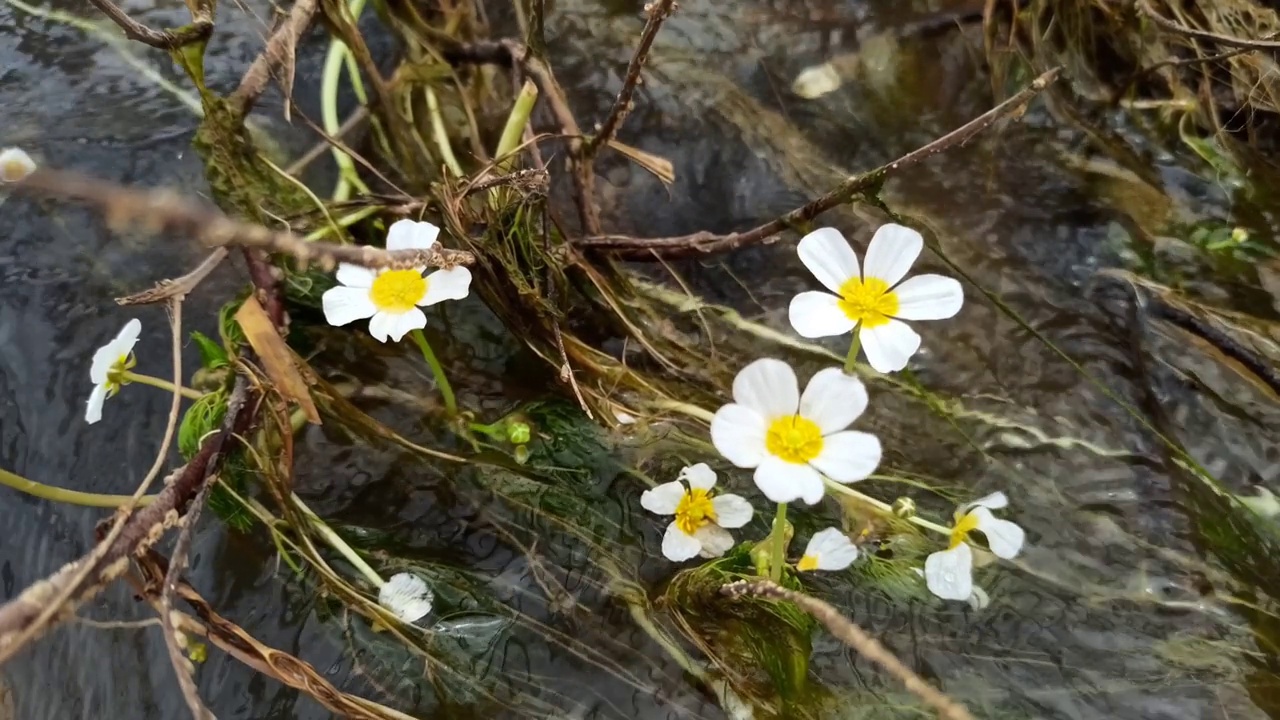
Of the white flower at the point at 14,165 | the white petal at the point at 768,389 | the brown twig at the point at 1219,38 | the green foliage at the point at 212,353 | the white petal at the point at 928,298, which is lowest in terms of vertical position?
the green foliage at the point at 212,353

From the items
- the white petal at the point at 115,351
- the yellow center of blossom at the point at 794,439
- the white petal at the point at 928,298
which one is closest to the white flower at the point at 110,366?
the white petal at the point at 115,351

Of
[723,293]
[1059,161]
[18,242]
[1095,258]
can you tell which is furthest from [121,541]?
[1059,161]

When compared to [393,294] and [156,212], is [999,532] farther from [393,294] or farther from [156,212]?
[156,212]

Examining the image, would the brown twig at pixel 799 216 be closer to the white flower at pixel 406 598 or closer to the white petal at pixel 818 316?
→ the white petal at pixel 818 316

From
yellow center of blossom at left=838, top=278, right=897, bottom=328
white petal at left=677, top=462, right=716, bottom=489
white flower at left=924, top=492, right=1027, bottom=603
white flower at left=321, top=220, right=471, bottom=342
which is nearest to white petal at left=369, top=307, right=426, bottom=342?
white flower at left=321, top=220, right=471, bottom=342

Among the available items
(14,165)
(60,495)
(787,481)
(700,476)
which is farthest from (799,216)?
(14,165)

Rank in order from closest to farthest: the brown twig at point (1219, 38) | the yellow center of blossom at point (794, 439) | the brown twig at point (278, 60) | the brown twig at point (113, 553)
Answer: the brown twig at point (113, 553), the yellow center of blossom at point (794, 439), the brown twig at point (278, 60), the brown twig at point (1219, 38)

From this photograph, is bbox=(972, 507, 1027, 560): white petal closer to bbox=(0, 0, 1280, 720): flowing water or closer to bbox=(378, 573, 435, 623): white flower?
bbox=(0, 0, 1280, 720): flowing water
